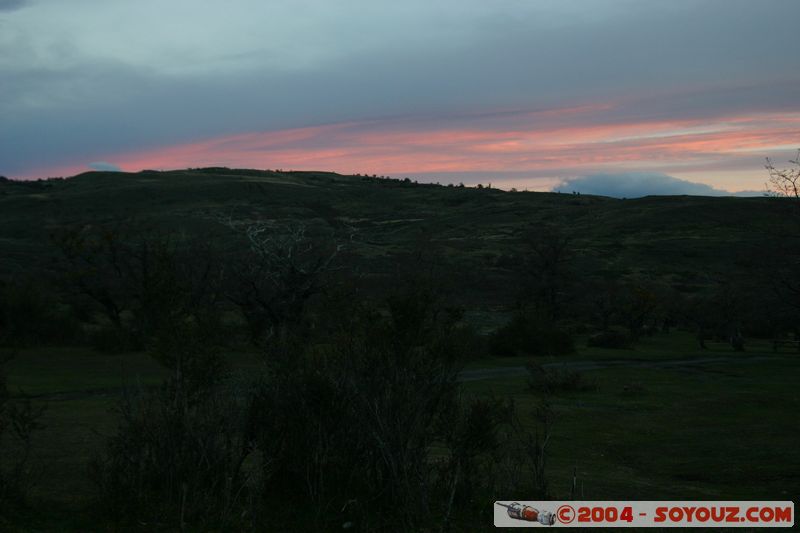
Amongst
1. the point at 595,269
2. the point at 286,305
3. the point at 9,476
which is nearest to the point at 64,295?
the point at 286,305

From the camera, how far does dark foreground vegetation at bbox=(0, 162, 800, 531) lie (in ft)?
27.9

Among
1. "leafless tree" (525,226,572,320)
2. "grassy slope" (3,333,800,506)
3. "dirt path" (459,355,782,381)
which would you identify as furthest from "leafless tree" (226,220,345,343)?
"leafless tree" (525,226,572,320)

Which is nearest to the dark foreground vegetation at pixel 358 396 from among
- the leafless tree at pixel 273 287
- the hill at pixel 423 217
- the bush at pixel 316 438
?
the bush at pixel 316 438

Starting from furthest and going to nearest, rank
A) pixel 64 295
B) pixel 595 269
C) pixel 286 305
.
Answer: pixel 595 269 < pixel 64 295 < pixel 286 305

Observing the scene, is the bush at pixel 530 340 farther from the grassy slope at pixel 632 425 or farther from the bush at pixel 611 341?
the grassy slope at pixel 632 425

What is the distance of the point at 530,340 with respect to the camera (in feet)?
112

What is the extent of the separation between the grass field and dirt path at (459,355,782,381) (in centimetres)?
28

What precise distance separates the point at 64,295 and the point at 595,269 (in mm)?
44232

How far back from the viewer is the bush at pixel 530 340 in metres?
33.8

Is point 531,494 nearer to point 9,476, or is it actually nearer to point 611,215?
point 9,476

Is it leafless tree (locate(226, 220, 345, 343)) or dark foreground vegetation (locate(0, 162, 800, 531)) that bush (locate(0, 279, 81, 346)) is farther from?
leafless tree (locate(226, 220, 345, 343))

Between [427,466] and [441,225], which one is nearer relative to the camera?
[427,466]

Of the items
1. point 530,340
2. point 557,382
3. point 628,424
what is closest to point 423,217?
point 530,340

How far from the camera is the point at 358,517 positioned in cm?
845
